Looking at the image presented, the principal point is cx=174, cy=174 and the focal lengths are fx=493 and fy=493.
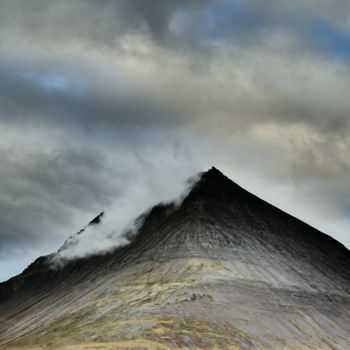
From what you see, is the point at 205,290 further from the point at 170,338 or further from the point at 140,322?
the point at 170,338

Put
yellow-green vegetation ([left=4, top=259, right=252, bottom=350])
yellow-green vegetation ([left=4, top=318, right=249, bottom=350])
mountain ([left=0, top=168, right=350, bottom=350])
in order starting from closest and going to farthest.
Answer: yellow-green vegetation ([left=4, top=318, right=249, bottom=350])
yellow-green vegetation ([left=4, top=259, right=252, bottom=350])
mountain ([left=0, top=168, right=350, bottom=350])

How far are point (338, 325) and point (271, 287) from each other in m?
19.0

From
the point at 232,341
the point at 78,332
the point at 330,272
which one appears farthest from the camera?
the point at 330,272

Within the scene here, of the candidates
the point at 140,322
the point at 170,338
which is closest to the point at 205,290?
the point at 140,322

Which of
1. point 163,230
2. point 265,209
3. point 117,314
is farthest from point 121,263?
point 265,209

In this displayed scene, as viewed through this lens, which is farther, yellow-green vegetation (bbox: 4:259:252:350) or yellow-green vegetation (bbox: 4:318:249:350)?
yellow-green vegetation (bbox: 4:259:252:350)

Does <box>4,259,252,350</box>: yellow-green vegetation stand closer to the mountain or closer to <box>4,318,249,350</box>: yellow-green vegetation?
<box>4,318,249,350</box>: yellow-green vegetation

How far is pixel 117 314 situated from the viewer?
11550 centimetres

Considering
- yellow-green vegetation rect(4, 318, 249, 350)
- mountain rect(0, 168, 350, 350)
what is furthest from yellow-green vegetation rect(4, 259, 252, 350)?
mountain rect(0, 168, 350, 350)

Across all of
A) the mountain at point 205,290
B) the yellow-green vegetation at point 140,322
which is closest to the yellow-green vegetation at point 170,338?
the yellow-green vegetation at point 140,322

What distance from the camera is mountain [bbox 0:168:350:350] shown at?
342 feet

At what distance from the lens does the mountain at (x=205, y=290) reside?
342 ft

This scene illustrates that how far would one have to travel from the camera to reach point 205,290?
404 ft

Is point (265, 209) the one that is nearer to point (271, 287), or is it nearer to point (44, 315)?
point (271, 287)
